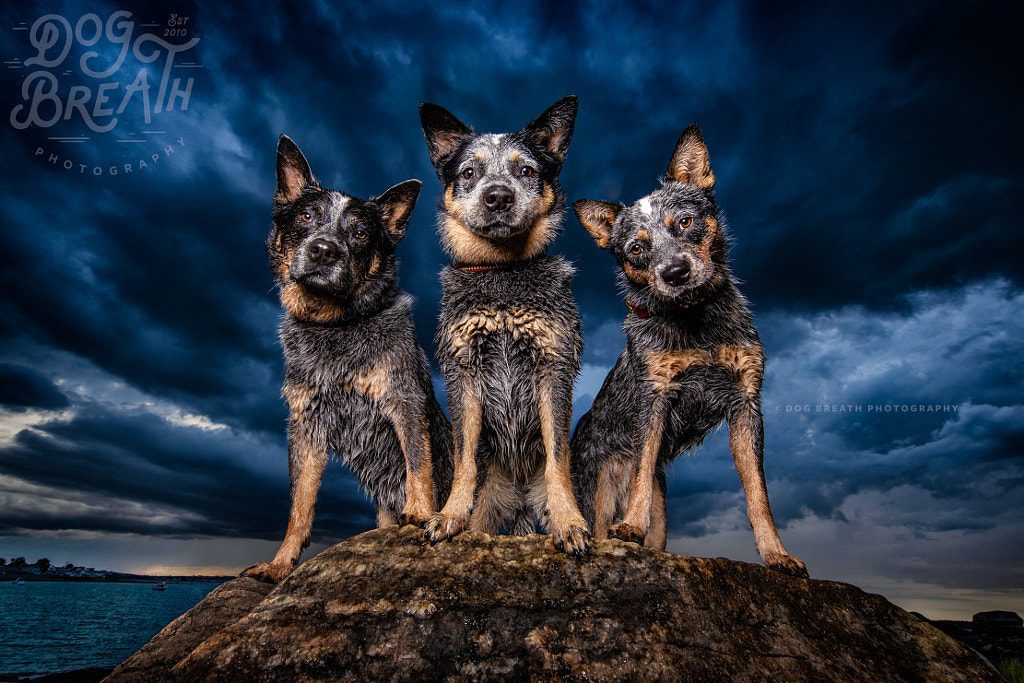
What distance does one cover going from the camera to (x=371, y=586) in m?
3.61

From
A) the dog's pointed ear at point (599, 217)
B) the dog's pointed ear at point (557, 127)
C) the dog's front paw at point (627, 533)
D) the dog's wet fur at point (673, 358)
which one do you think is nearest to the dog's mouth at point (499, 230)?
the dog's pointed ear at point (599, 217)

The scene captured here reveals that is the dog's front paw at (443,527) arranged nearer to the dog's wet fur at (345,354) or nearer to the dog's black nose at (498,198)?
the dog's wet fur at (345,354)

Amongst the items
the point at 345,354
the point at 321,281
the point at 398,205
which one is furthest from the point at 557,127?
the point at 345,354

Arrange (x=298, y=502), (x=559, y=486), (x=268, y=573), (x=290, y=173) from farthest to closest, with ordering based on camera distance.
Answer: (x=290, y=173) → (x=298, y=502) → (x=268, y=573) → (x=559, y=486)

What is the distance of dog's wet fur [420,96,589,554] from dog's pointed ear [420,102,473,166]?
0.04ft

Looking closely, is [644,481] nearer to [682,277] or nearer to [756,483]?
[756,483]

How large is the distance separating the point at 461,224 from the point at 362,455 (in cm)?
290

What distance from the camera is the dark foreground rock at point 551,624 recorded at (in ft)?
10.0

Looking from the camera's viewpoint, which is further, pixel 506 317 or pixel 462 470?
A: pixel 506 317

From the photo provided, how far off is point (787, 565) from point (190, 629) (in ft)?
17.7

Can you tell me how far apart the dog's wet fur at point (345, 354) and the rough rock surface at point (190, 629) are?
0.32 meters

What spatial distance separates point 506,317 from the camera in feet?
16.6

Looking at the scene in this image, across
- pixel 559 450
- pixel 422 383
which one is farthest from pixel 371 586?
pixel 422 383

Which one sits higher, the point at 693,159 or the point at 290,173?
the point at 693,159
